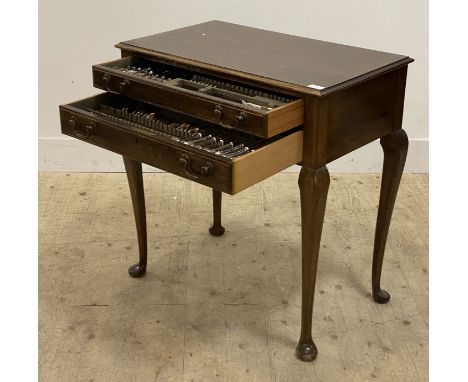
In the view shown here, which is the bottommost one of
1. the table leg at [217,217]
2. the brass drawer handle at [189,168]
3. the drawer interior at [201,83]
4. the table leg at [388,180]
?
the table leg at [217,217]

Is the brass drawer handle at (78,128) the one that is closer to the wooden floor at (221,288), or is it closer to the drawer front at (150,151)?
the drawer front at (150,151)

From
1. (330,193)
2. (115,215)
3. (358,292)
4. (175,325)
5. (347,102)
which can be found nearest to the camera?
(347,102)

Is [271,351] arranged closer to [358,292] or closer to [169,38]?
[358,292]

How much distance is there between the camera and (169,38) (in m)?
2.90

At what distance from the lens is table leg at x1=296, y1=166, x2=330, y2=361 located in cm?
244

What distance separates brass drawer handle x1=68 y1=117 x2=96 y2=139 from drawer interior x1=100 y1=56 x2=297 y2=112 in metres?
0.21

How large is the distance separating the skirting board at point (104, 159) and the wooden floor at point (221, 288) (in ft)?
0.41

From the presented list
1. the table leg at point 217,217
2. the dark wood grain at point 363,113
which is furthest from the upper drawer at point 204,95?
the table leg at point 217,217

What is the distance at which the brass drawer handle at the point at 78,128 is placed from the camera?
8.41 ft

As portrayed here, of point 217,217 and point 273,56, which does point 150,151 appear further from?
point 217,217

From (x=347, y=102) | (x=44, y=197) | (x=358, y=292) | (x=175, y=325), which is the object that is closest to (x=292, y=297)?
(x=358, y=292)

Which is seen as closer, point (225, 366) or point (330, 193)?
point (225, 366)

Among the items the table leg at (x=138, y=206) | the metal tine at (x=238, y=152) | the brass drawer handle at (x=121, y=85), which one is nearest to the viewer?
the metal tine at (x=238, y=152)

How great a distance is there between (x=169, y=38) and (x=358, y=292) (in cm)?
118
